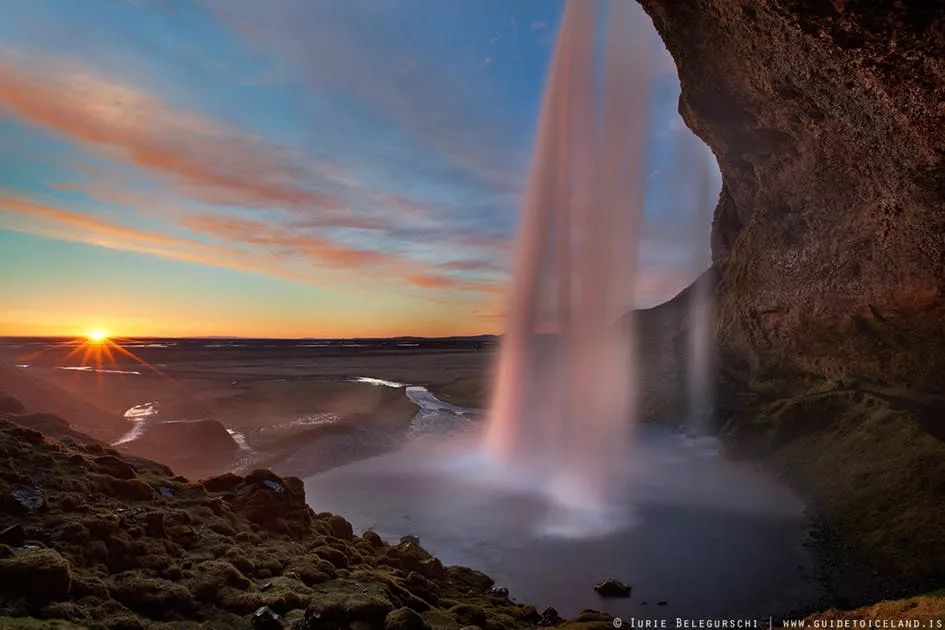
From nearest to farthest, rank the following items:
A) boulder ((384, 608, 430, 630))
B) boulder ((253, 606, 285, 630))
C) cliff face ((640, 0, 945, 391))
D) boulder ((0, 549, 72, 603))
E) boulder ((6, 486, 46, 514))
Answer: boulder ((0, 549, 72, 603)) → boulder ((253, 606, 285, 630)) → boulder ((384, 608, 430, 630)) → boulder ((6, 486, 46, 514)) → cliff face ((640, 0, 945, 391))

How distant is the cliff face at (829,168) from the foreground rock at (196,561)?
14.0 metres

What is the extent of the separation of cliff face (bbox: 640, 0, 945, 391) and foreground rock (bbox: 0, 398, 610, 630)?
14.0 m

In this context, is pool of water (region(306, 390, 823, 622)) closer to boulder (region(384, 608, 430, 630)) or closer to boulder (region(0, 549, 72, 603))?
boulder (region(384, 608, 430, 630))

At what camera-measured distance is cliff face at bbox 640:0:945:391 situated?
1201cm

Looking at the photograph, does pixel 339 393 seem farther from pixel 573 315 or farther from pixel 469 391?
pixel 573 315

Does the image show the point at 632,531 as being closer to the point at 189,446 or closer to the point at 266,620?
the point at 266,620

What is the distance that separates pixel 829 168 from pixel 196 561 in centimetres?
2379

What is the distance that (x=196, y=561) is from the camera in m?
10.3

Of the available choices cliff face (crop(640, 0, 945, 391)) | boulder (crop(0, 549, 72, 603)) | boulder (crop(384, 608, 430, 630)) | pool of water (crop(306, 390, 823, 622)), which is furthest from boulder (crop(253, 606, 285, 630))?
cliff face (crop(640, 0, 945, 391))

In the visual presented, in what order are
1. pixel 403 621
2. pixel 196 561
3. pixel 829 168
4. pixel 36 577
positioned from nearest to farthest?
pixel 36 577 → pixel 403 621 → pixel 196 561 → pixel 829 168

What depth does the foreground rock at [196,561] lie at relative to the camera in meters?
8.06

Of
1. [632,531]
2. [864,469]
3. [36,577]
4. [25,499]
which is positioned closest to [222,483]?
[25,499]

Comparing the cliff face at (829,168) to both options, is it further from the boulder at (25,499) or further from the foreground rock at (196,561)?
the boulder at (25,499)

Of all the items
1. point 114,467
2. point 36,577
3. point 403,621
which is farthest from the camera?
point 114,467
